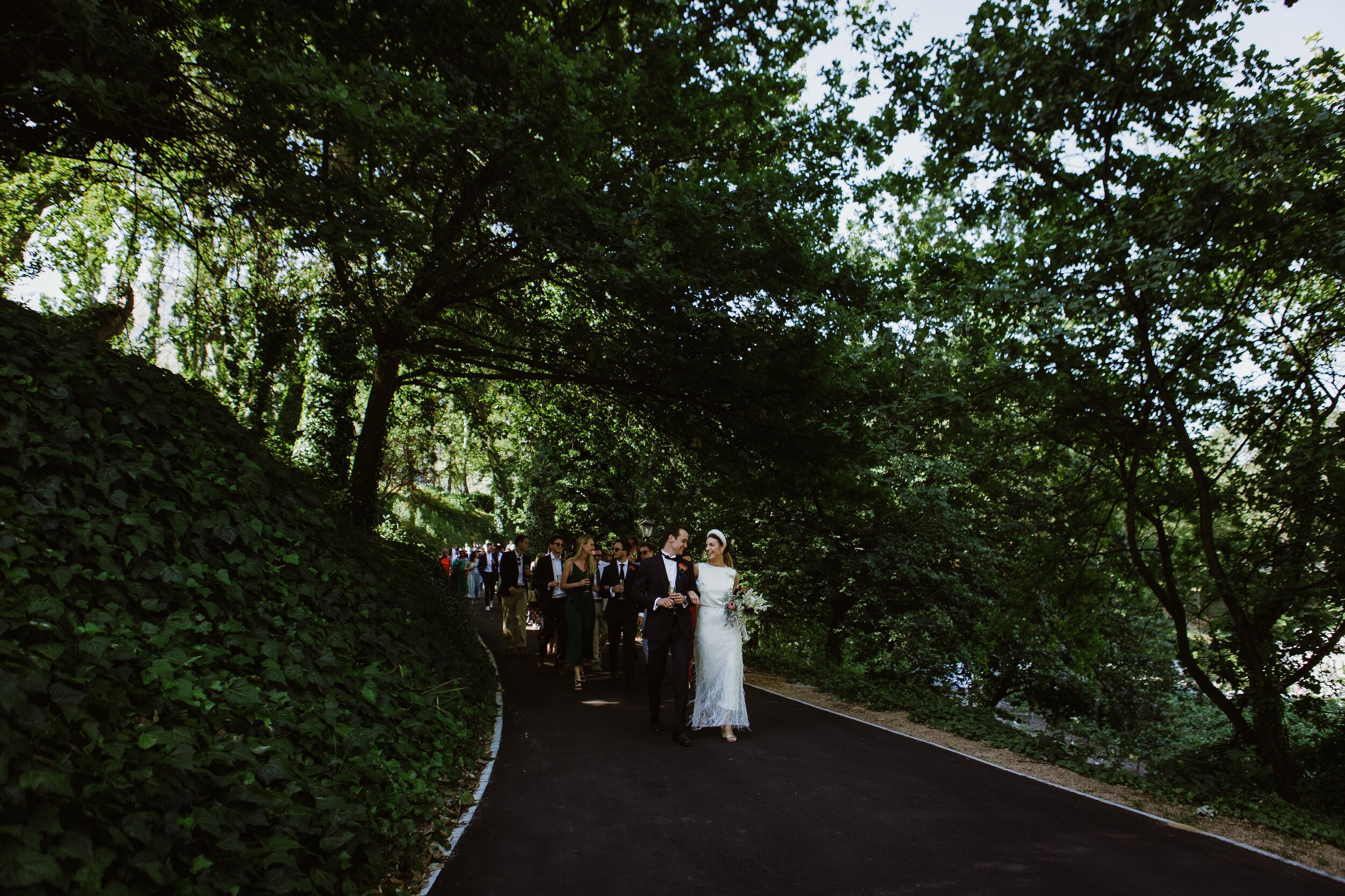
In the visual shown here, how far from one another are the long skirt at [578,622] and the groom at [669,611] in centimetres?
277

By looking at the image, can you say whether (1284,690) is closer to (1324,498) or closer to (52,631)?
(1324,498)

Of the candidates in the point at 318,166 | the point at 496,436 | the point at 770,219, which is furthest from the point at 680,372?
the point at 496,436

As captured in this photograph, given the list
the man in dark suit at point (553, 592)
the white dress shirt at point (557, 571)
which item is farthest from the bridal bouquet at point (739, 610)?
the white dress shirt at point (557, 571)

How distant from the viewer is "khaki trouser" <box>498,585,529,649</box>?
15336mm

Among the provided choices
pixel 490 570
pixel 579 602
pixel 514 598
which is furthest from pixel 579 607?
pixel 490 570

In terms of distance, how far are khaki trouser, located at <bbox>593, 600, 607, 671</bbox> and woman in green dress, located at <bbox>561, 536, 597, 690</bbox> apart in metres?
0.75

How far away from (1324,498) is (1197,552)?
2.78m

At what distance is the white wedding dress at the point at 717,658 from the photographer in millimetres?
8406

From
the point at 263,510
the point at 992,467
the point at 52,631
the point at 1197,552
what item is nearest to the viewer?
the point at 52,631

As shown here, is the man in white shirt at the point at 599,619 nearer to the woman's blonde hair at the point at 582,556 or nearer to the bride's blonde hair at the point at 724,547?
the woman's blonde hair at the point at 582,556

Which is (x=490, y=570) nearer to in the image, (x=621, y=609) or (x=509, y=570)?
(x=509, y=570)

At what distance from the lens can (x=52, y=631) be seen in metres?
3.79

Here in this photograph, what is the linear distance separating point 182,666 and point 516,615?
37.6 feet

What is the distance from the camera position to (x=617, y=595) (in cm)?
1202
